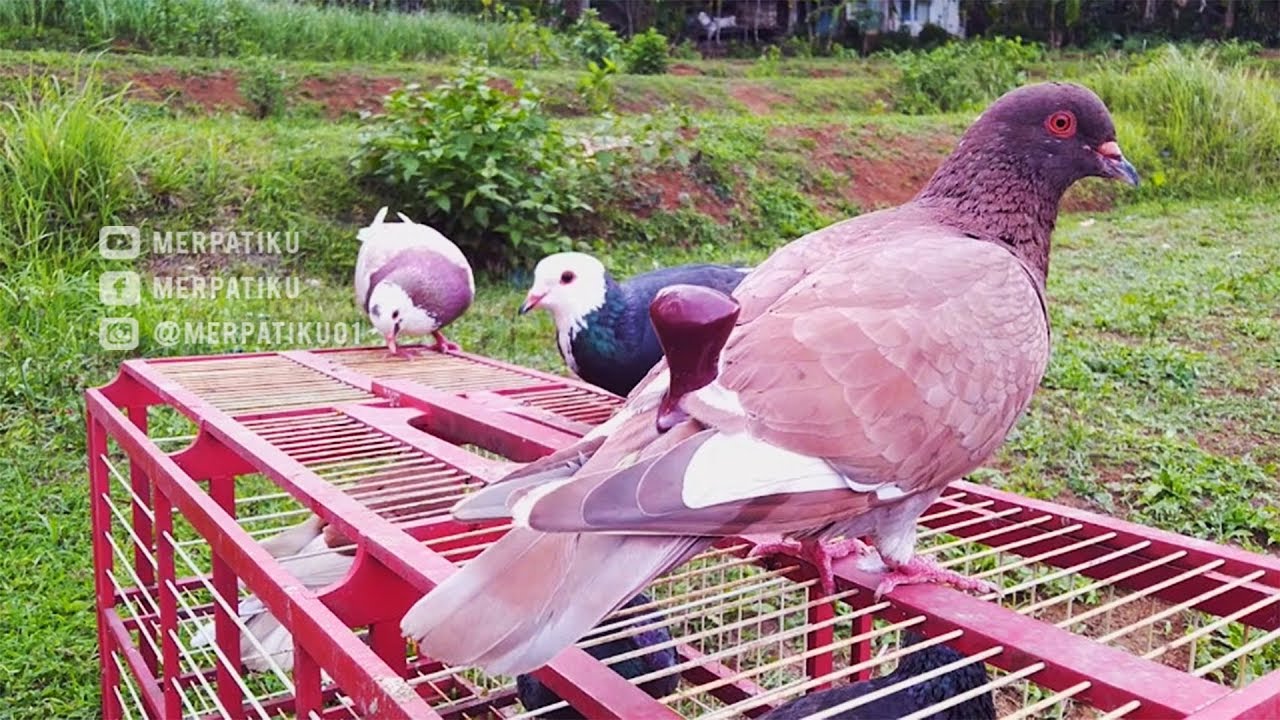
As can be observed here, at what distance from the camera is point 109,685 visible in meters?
2.08

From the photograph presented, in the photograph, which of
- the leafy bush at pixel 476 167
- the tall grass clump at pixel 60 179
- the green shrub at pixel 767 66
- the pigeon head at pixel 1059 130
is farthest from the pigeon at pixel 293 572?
the green shrub at pixel 767 66

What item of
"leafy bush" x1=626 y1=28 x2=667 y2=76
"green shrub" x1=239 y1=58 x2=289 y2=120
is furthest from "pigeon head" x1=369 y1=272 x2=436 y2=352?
"leafy bush" x1=626 y1=28 x2=667 y2=76

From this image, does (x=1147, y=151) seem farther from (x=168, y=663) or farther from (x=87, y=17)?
(x=168, y=663)

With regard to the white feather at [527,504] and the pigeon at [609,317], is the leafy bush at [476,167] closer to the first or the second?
the pigeon at [609,317]

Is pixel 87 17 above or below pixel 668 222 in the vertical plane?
above

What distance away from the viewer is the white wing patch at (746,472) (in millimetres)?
1088

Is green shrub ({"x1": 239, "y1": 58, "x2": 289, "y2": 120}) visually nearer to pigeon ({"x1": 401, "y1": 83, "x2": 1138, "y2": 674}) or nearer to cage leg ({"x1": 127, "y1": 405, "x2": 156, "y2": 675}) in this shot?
cage leg ({"x1": 127, "y1": 405, "x2": 156, "y2": 675})

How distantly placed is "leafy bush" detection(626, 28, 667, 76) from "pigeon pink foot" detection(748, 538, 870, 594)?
12.0m

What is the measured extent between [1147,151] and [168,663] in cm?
994

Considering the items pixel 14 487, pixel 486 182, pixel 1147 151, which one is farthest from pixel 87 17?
pixel 1147 151

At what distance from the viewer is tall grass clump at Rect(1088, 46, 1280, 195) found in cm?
948

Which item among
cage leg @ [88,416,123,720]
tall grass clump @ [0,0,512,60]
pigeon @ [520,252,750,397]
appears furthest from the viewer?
tall grass clump @ [0,0,512,60]
